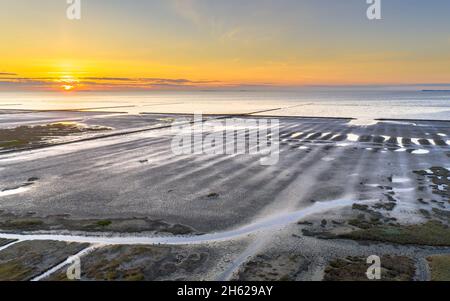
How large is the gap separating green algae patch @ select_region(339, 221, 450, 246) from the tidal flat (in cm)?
5

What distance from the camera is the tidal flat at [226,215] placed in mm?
13539

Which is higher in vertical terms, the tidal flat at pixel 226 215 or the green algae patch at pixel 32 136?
the green algae patch at pixel 32 136

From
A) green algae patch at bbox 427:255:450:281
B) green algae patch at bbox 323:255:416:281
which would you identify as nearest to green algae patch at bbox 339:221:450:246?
green algae patch at bbox 427:255:450:281

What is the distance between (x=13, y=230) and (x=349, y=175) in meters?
22.3

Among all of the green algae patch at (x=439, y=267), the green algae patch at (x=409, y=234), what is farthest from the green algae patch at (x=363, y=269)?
the green algae patch at (x=409, y=234)

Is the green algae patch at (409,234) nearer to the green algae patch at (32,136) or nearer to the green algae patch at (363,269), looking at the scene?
the green algae patch at (363,269)

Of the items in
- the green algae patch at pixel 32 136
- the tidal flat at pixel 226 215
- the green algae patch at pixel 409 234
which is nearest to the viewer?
the tidal flat at pixel 226 215

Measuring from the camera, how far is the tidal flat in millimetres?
13539

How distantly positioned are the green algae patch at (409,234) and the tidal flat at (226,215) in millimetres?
48

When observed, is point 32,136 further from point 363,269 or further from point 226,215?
point 363,269

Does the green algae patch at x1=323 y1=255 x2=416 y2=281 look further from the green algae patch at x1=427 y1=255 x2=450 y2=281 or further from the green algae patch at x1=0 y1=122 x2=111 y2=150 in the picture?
the green algae patch at x1=0 y1=122 x2=111 y2=150

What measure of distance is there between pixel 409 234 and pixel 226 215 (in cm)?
878

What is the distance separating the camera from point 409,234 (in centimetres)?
1628
